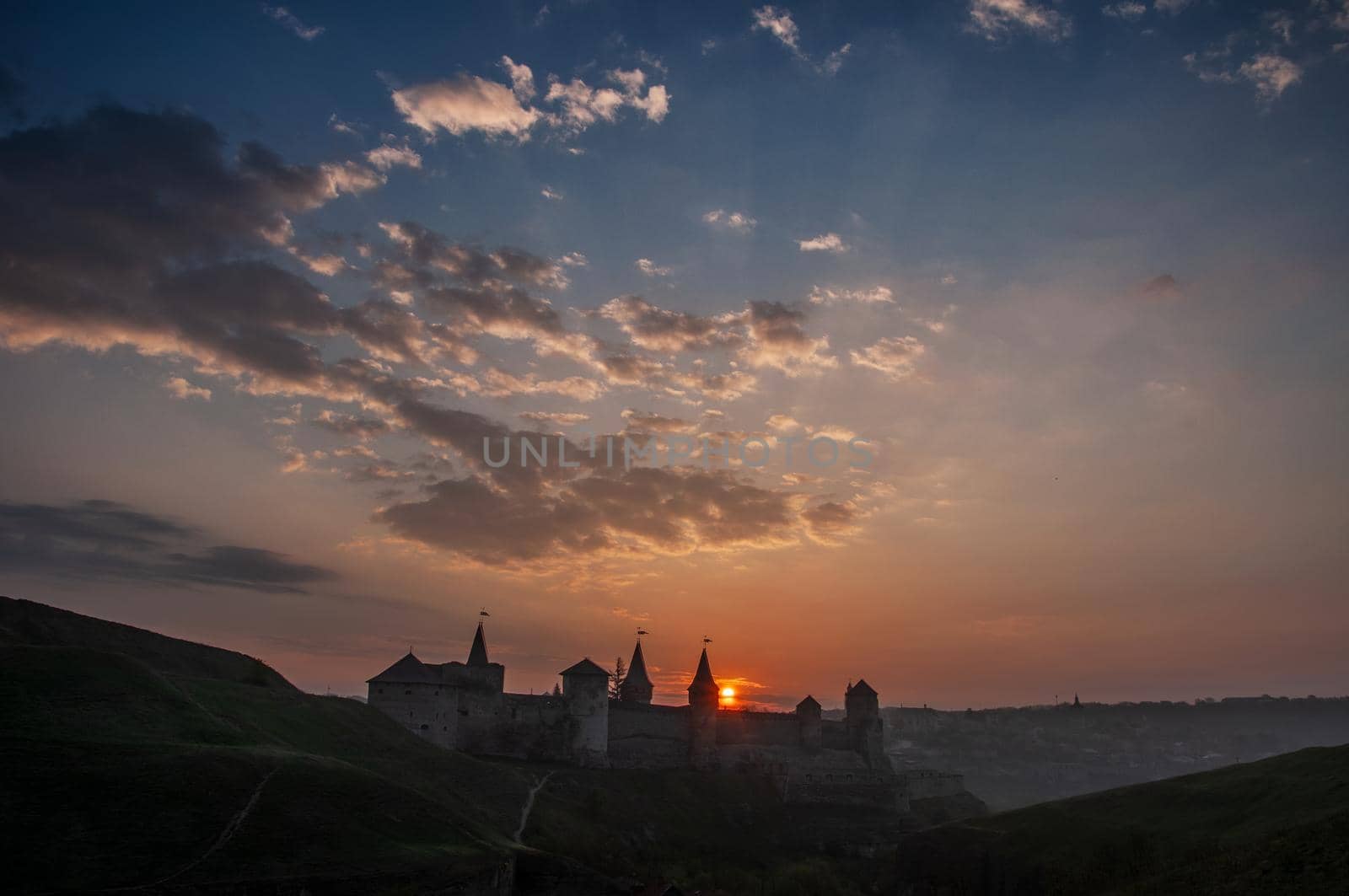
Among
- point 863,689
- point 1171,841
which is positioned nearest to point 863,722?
point 863,689

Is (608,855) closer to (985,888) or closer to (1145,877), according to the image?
(985,888)

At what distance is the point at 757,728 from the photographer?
86438 millimetres

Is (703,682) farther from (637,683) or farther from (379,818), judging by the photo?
(379,818)

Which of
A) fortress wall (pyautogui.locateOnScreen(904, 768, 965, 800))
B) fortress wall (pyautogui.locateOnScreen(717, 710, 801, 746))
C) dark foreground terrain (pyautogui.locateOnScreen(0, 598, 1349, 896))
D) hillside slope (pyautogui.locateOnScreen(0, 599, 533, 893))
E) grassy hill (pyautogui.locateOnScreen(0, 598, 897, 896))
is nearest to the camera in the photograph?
hillside slope (pyautogui.locateOnScreen(0, 599, 533, 893))

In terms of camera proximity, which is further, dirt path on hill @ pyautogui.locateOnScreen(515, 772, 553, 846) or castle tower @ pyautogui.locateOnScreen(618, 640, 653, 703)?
castle tower @ pyautogui.locateOnScreen(618, 640, 653, 703)

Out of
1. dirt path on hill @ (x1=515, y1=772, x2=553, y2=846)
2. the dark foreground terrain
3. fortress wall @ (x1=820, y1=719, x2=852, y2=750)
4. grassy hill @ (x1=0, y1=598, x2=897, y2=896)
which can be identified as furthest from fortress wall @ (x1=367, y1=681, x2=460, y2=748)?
fortress wall @ (x1=820, y1=719, x2=852, y2=750)

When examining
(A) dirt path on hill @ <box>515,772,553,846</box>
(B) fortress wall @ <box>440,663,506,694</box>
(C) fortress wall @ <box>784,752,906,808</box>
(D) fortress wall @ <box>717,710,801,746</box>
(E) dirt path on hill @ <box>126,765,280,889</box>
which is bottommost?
(C) fortress wall @ <box>784,752,906,808</box>

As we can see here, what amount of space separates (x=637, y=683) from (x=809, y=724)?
18856mm

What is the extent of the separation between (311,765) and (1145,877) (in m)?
37.6

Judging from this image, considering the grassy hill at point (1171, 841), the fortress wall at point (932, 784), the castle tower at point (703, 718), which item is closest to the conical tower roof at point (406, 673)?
Answer: the castle tower at point (703, 718)

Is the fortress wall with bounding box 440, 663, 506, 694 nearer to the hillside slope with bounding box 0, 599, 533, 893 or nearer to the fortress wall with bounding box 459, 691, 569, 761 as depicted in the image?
the fortress wall with bounding box 459, 691, 569, 761

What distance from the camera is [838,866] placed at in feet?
208

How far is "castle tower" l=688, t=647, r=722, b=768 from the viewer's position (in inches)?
3174

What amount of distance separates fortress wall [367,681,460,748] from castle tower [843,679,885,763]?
44.4m
